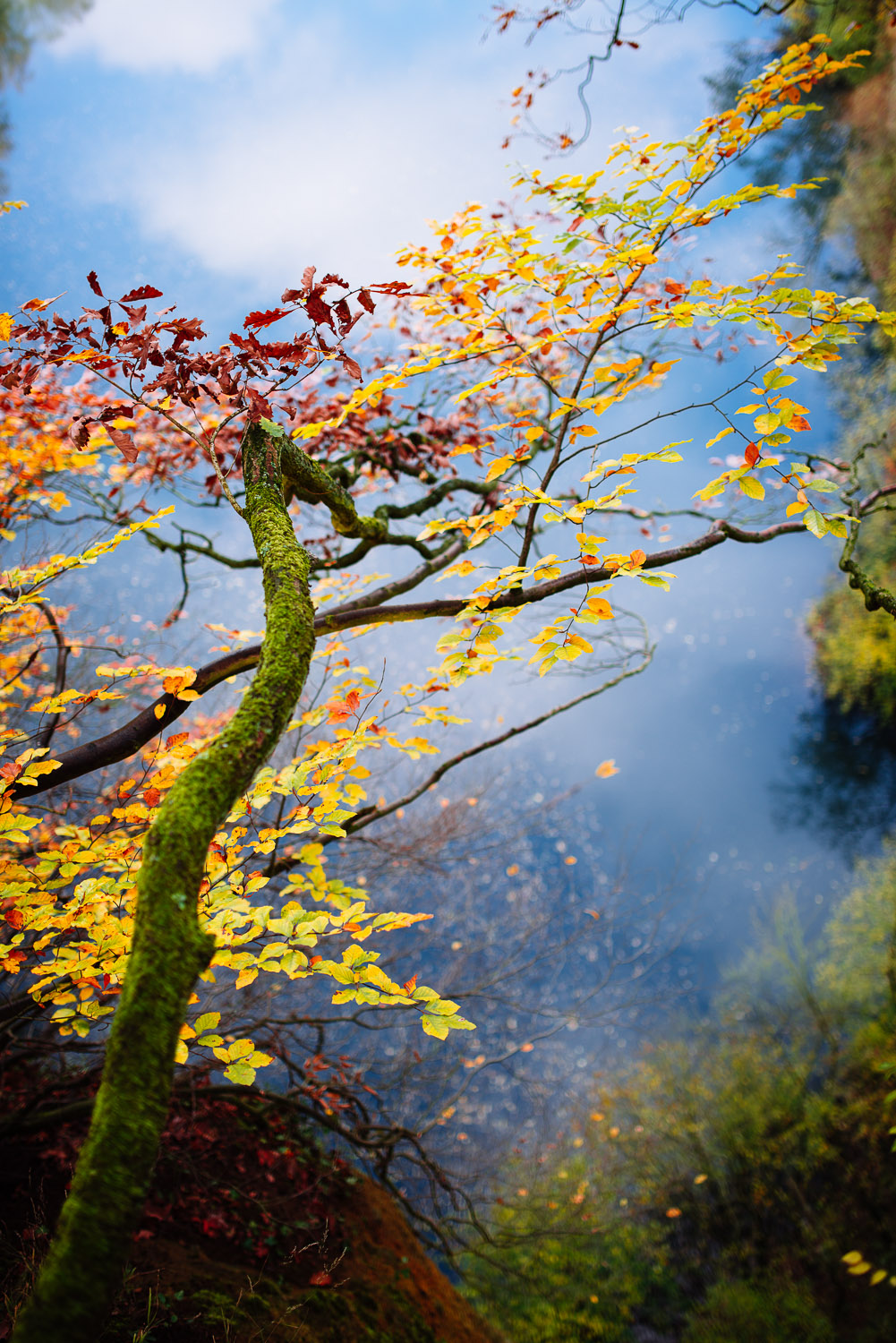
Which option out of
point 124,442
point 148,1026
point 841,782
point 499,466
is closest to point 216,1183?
point 148,1026

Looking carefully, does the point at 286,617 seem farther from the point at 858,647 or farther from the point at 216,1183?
the point at 858,647

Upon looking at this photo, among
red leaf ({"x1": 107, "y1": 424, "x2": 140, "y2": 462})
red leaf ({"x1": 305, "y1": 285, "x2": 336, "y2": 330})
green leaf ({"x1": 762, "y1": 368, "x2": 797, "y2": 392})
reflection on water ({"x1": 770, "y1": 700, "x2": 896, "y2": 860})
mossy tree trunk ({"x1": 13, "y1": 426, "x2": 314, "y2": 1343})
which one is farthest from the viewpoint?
reflection on water ({"x1": 770, "y1": 700, "x2": 896, "y2": 860})

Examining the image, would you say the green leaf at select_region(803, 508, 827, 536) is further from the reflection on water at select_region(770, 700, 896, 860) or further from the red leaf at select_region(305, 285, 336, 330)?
the reflection on water at select_region(770, 700, 896, 860)

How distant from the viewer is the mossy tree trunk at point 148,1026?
0.65 metres

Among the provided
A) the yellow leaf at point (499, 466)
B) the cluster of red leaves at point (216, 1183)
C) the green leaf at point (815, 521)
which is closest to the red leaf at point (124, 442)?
the yellow leaf at point (499, 466)

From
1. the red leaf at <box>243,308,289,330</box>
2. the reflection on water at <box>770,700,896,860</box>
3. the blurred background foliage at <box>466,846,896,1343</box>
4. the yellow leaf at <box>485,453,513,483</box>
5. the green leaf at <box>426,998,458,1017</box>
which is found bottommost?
the blurred background foliage at <box>466,846,896,1343</box>

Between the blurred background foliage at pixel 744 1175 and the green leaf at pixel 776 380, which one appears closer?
the green leaf at pixel 776 380

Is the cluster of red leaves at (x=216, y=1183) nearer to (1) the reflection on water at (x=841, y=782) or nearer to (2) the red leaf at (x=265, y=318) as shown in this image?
(2) the red leaf at (x=265, y=318)

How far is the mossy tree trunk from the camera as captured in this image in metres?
0.65

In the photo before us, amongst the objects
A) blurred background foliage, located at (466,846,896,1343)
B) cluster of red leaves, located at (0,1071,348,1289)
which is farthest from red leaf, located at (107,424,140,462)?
blurred background foliage, located at (466,846,896,1343)

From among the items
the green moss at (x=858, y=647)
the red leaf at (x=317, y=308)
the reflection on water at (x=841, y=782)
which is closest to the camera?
the red leaf at (x=317, y=308)

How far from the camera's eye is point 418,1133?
346 centimetres

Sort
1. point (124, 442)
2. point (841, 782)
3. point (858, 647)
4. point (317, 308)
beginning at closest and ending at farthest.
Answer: point (124, 442)
point (317, 308)
point (858, 647)
point (841, 782)

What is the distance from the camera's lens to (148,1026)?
78 centimetres
